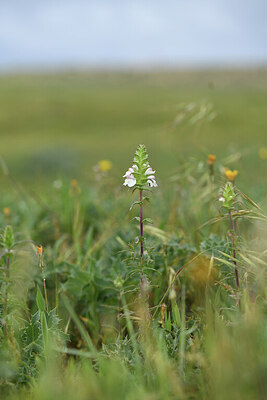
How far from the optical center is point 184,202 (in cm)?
318

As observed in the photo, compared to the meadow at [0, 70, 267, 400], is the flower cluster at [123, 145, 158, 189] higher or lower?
higher

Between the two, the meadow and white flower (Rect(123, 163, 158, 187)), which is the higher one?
white flower (Rect(123, 163, 158, 187))

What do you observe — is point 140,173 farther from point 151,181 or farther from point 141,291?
point 141,291

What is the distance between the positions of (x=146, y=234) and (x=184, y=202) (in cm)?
Answer: 73

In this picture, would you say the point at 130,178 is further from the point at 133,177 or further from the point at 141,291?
the point at 141,291

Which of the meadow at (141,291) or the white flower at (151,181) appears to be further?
the white flower at (151,181)

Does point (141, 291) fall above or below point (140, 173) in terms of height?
below

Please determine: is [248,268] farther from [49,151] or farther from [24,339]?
[49,151]

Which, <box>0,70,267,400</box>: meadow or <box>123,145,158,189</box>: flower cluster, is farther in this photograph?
<box>123,145,158,189</box>: flower cluster

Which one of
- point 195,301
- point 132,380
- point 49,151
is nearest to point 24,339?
point 132,380

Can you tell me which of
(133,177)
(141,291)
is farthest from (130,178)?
(141,291)

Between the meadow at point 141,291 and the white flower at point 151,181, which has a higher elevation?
the white flower at point 151,181

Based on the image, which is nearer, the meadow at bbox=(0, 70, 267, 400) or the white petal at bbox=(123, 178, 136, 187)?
the meadow at bbox=(0, 70, 267, 400)

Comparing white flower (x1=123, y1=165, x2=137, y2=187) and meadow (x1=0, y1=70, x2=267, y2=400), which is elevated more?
white flower (x1=123, y1=165, x2=137, y2=187)
